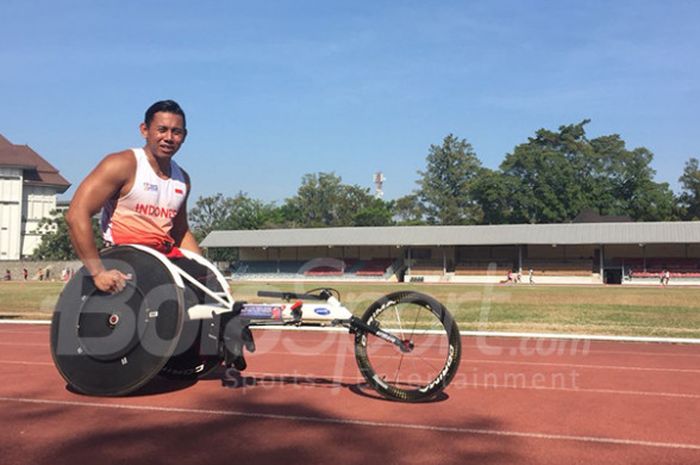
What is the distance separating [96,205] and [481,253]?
5912 cm

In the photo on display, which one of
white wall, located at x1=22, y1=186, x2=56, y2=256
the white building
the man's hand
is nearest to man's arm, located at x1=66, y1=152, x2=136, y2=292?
the man's hand

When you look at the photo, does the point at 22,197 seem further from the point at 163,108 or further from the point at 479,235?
the point at 163,108

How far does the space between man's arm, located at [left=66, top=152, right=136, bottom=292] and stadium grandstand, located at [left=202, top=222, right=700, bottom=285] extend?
54.3 m

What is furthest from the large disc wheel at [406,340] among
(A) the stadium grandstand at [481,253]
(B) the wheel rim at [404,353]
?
(A) the stadium grandstand at [481,253]

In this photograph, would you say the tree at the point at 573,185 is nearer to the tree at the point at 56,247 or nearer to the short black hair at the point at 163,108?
the tree at the point at 56,247

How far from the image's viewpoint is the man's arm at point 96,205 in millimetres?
4750

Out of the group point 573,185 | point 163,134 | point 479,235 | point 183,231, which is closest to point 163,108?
point 163,134

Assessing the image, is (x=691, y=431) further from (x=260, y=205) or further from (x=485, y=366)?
(x=260, y=205)

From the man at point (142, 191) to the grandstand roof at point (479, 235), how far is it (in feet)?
180

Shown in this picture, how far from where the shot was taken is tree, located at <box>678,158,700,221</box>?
86.7 metres

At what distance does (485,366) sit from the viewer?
24.8ft

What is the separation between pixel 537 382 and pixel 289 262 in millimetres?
62411

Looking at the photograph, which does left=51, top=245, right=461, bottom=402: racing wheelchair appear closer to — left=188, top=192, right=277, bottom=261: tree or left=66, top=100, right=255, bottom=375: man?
left=66, top=100, right=255, bottom=375: man

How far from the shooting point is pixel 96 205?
5.02 metres
